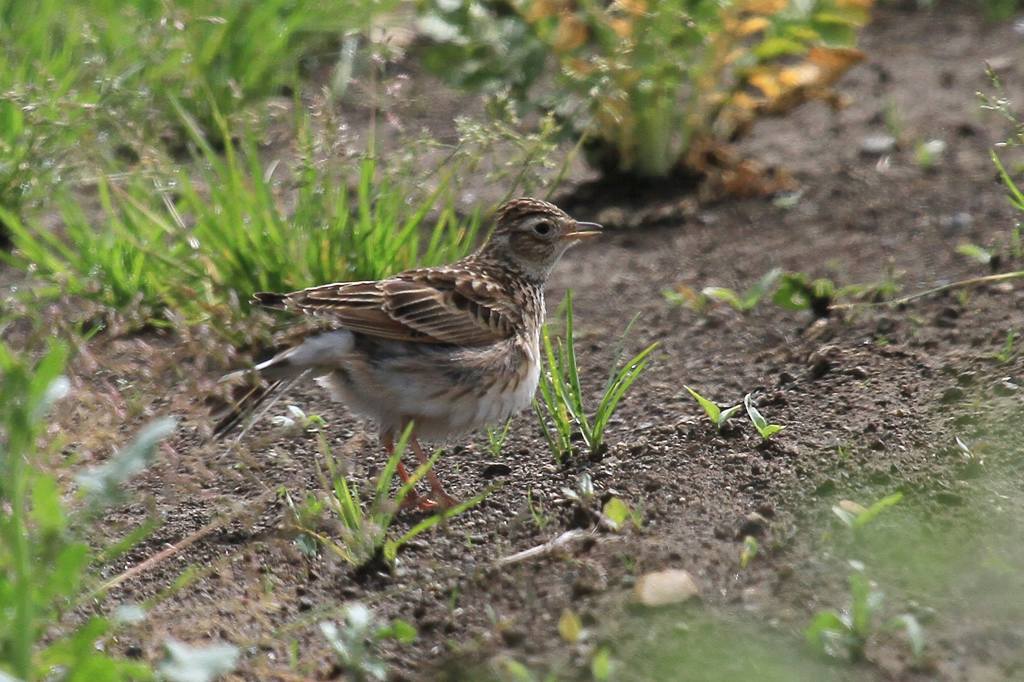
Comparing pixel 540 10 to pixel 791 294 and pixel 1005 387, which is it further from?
pixel 1005 387

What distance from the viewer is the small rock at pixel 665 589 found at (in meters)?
3.82

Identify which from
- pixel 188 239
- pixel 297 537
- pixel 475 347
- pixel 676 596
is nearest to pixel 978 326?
pixel 475 347

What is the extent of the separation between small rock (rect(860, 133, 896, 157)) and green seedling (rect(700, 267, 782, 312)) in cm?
195

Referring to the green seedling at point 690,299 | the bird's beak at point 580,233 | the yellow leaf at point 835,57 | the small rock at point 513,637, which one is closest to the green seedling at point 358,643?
the small rock at point 513,637

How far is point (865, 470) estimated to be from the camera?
15.0 feet

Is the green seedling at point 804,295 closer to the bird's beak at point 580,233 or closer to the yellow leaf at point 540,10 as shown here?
the bird's beak at point 580,233

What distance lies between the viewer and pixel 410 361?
5.13 m

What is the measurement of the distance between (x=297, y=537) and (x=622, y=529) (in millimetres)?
1008

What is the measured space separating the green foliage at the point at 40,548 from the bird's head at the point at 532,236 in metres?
2.58

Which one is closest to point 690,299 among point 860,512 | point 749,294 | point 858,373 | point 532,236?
point 749,294

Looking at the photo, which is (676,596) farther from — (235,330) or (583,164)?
(583,164)

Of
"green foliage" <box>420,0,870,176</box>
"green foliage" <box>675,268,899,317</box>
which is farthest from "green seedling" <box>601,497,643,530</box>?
"green foliage" <box>420,0,870,176</box>

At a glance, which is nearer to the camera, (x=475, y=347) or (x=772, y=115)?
(x=475, y=347)

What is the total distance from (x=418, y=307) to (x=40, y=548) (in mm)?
2029
